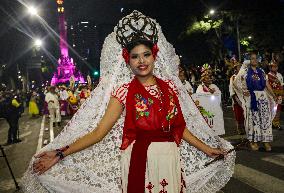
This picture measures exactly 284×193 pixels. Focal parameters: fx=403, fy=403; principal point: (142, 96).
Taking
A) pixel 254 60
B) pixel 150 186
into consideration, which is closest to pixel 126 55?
pixel 150 186

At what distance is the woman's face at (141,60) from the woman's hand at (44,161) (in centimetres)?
92

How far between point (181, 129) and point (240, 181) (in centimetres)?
374

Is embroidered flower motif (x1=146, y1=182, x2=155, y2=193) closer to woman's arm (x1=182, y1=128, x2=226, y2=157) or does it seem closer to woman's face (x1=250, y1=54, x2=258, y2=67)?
woman's arm (x1=182, y1=128, x2=226, y2=157)

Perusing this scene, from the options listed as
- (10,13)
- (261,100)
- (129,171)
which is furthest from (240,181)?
(10,13)

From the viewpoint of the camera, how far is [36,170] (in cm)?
315

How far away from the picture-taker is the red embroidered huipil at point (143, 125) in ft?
9.86

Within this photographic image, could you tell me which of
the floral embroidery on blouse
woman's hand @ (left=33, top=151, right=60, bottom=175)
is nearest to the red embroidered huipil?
the floral embroidery on blouse

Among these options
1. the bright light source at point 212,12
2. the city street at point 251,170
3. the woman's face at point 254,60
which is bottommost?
the city street at point 251,170

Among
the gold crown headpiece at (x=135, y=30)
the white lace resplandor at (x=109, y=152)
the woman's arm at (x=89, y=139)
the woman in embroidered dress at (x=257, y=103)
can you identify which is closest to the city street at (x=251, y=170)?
the woman in embroidered dress at (x=257, y=103)

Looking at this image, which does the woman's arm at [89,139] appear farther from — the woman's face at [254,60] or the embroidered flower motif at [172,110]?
the woman's face at [254,60]

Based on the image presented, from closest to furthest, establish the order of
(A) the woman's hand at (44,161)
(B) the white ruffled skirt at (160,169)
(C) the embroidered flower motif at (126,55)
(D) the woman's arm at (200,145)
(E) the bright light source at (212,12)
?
(B) the white ruffled skirt at (160,169) → (A) the woman's hand at (44,161) → (C) the embroidered flower motif at (126,55) → (D) the woman's arm at (200,145) → (E) the bright light source at (212,12)

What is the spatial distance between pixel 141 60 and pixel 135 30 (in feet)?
0.84

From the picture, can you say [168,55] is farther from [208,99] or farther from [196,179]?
[208,99]

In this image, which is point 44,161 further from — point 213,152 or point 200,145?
point 213,152
